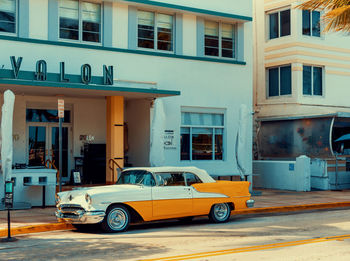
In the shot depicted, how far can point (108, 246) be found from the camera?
10367 millimetres

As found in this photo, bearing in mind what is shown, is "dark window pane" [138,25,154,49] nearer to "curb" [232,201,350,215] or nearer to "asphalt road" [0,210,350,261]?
"curb" [232,201,350,215]

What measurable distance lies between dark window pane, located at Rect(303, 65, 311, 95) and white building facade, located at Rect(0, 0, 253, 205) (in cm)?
389

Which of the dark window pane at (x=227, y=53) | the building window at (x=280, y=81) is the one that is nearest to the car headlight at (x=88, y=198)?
the dark window pane at (x=227, y=53)

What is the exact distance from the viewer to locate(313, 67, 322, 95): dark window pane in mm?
26031

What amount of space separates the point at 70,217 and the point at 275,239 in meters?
4.41

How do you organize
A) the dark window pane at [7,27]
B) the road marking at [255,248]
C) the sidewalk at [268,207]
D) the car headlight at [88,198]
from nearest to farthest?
the road marking at [255,248] < the car headlight at [88,198] < the sidewalk at [268,207] < the dark window pane at [7,27]

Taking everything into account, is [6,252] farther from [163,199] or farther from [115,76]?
[115,76]

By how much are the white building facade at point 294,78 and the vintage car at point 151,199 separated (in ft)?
35.9

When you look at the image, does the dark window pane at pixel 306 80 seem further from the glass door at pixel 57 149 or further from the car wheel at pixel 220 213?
the car wheel at pixel 220 213

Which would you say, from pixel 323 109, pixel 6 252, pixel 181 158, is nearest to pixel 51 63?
pixel 181 158

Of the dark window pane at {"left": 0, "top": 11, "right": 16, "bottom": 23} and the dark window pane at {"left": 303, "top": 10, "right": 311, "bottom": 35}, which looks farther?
the dark window pane at {"left": 303, "top": 10, "right": 311, "bottom": 35}

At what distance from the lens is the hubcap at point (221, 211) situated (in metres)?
13.8

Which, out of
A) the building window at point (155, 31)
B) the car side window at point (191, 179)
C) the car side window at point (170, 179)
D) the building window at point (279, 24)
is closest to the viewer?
the car side window at point (170, 179)

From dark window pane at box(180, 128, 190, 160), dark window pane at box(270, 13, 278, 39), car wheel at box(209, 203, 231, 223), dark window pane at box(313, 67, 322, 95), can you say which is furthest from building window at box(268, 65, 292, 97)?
car wheel at box(209, 203, 231, 223)
